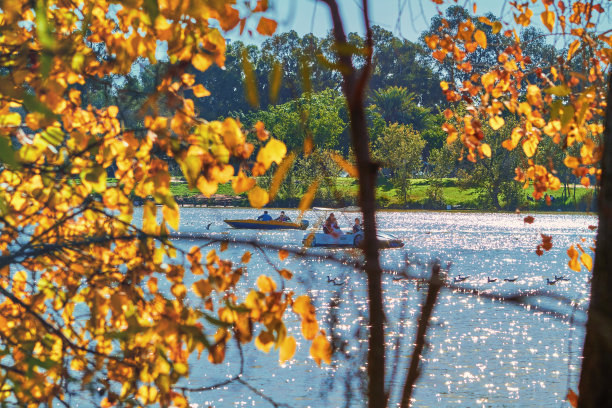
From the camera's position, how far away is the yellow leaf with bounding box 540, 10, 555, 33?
3.43 m

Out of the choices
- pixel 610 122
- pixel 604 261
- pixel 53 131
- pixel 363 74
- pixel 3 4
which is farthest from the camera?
pixel 53 131

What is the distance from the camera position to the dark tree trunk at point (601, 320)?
1.09m

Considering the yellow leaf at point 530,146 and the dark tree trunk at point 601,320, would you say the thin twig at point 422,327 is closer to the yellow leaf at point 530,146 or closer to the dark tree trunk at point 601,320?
the dark tree trunk at point 601,320

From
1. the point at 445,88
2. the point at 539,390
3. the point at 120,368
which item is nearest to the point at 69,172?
the point at 120,368

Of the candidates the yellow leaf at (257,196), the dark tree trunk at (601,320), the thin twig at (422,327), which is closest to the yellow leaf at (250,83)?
the thin twig at (422,327)

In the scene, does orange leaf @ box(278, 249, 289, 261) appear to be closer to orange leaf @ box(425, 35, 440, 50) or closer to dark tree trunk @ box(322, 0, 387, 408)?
dark tree trunk @ box(322, 0, 387, 408)

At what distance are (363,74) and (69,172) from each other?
1768mm

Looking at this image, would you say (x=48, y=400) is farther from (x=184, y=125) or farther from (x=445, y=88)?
(x=445, y=88)

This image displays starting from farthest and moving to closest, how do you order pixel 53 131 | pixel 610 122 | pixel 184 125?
pixel 184 125 < pixel 53 131 < pixel 610 122

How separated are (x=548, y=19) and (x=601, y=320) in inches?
101

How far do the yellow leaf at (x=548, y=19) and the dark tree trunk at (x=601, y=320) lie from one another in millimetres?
2213

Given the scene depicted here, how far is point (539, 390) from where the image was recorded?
19125 mm

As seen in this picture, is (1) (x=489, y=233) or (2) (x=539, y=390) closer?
(2) (x=539, y=390)

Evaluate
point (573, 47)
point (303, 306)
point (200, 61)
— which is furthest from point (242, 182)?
point (573, 47)
